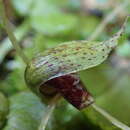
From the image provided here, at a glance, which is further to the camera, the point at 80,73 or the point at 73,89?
the point at 80,73

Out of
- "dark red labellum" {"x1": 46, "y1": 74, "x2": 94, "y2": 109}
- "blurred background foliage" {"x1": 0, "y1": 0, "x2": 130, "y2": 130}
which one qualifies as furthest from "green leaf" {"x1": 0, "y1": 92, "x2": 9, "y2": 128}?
"dark red labellum" {"x1": 46, "y1": 74, "x2": 94, "y2": 109}

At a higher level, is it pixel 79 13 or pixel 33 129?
pixel 33 129

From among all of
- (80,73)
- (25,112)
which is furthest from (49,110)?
(80,73)

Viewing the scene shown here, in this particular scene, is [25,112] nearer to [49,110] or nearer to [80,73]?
[49,110]

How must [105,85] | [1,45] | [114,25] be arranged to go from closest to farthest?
[105,85] → [1,45] → [114,25]

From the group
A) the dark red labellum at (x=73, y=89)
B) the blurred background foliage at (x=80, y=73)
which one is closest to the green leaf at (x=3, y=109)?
the blurred background foliage at (x=80, y=73)

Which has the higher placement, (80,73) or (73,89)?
(73,89)

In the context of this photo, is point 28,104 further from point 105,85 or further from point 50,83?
point 105,85

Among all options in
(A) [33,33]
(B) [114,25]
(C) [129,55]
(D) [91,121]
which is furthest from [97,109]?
(B) [114,25]
